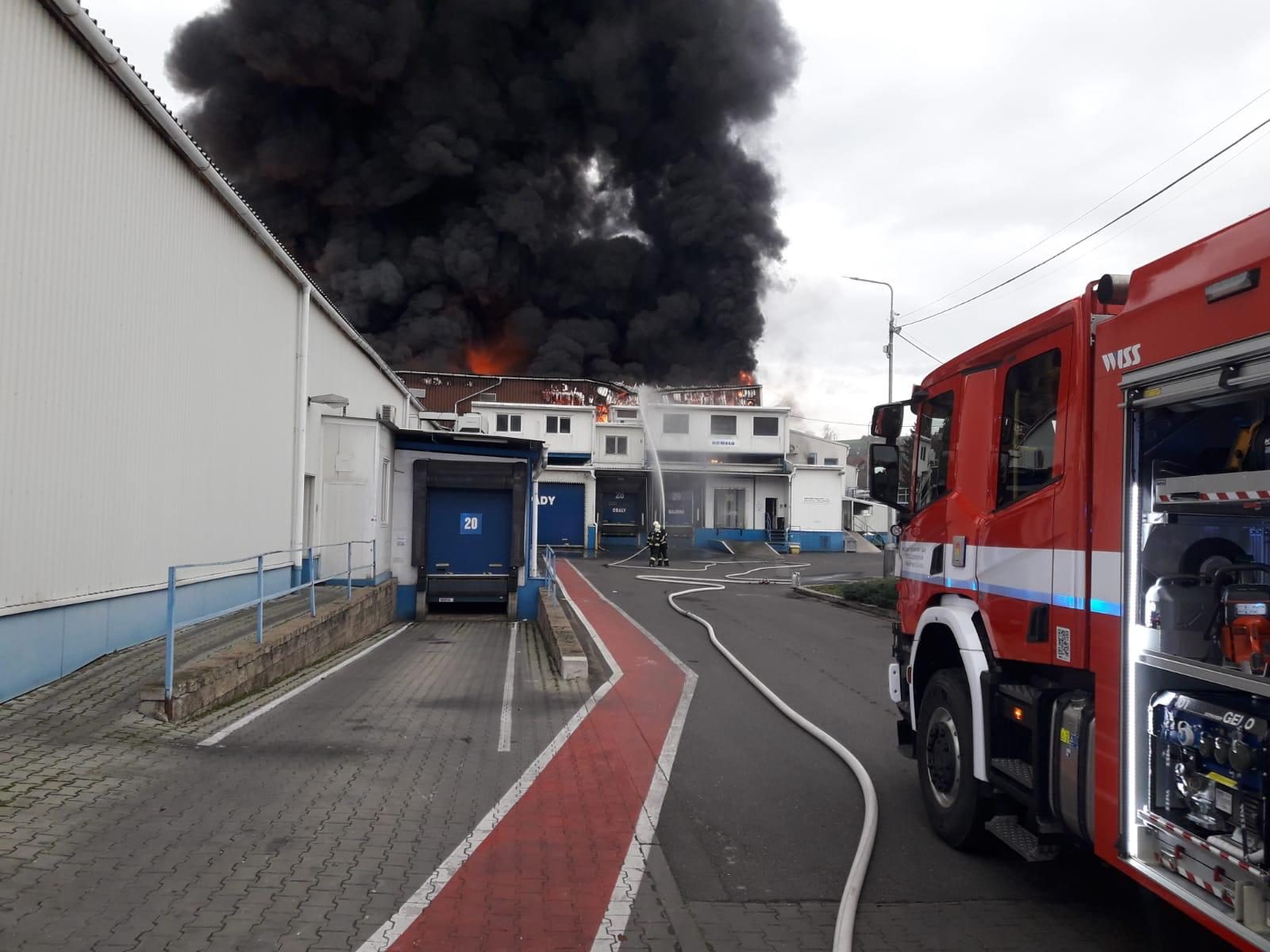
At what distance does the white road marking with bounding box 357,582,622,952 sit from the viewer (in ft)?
12.4

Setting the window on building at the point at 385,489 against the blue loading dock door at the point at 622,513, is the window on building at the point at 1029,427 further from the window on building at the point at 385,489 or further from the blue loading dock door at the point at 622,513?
the blue loading dock door at the point at 622,513

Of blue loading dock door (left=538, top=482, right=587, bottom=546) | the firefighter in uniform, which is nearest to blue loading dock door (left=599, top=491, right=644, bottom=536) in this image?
blue loading dock door (left=538, top=482, right=587, bottom=546)

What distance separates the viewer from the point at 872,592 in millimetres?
20188

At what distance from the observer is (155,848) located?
4.56m

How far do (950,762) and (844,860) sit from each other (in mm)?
756

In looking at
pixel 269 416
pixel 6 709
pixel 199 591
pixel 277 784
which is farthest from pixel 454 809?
pixel 269 416

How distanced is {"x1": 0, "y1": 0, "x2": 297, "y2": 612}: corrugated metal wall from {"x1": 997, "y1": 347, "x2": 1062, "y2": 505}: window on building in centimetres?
692

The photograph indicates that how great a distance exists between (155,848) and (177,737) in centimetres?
215

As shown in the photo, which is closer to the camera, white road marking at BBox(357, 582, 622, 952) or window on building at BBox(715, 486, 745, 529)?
white road marking at BBox(357, 582, 622, 952)

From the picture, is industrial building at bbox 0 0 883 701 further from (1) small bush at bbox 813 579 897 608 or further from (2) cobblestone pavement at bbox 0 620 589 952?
(1) small bush at bbox 813 579 897 608

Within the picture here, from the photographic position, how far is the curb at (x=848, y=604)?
18.5 meters

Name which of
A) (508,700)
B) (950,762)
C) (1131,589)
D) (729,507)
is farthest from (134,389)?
(729,507)

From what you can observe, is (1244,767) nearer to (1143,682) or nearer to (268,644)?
(1143,682)

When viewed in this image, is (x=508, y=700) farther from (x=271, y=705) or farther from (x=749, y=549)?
(x=749, y=549)
